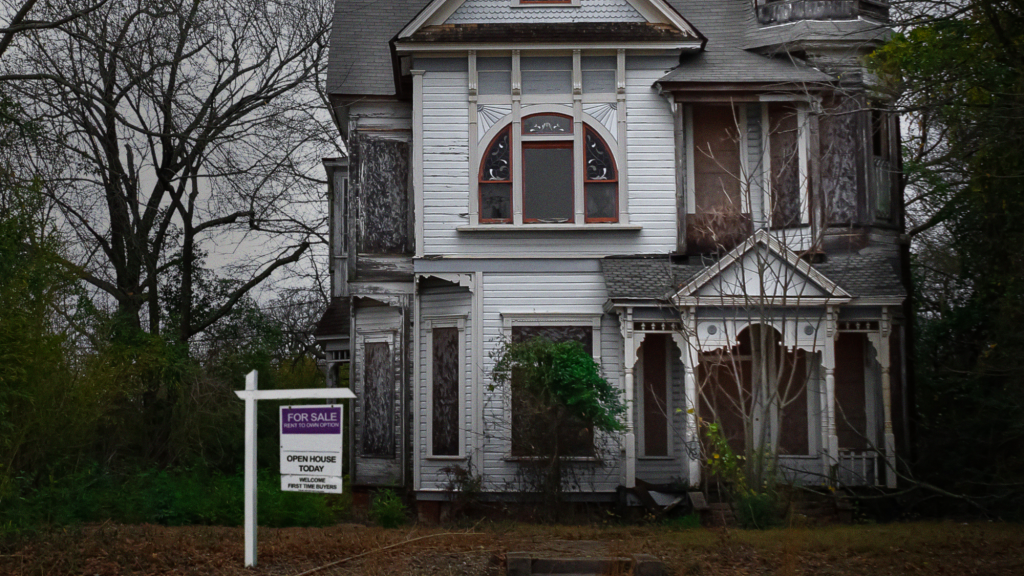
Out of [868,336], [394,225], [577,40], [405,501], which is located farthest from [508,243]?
[868,336]

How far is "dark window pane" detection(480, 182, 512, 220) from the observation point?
55.9 feet

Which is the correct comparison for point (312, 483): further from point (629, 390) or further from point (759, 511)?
point (629, 390)

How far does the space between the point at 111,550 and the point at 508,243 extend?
8248 mm

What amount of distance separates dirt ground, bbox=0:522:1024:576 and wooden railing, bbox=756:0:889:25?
890cm

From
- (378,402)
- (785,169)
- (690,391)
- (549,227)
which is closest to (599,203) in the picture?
(549,227)

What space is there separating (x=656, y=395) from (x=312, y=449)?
30.2 feet

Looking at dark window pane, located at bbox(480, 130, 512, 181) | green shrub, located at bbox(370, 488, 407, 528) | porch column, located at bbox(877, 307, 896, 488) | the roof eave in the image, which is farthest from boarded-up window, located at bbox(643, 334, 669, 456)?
the roof eave

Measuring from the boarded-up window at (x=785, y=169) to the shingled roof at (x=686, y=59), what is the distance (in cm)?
66

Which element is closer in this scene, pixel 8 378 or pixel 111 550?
pixel 111 550

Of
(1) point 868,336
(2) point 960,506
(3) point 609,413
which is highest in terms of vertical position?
(1) point 868,336

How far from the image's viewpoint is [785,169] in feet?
56.3

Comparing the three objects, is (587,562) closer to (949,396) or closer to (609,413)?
(609,413)

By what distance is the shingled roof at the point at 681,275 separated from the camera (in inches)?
630

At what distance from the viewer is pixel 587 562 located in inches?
406
